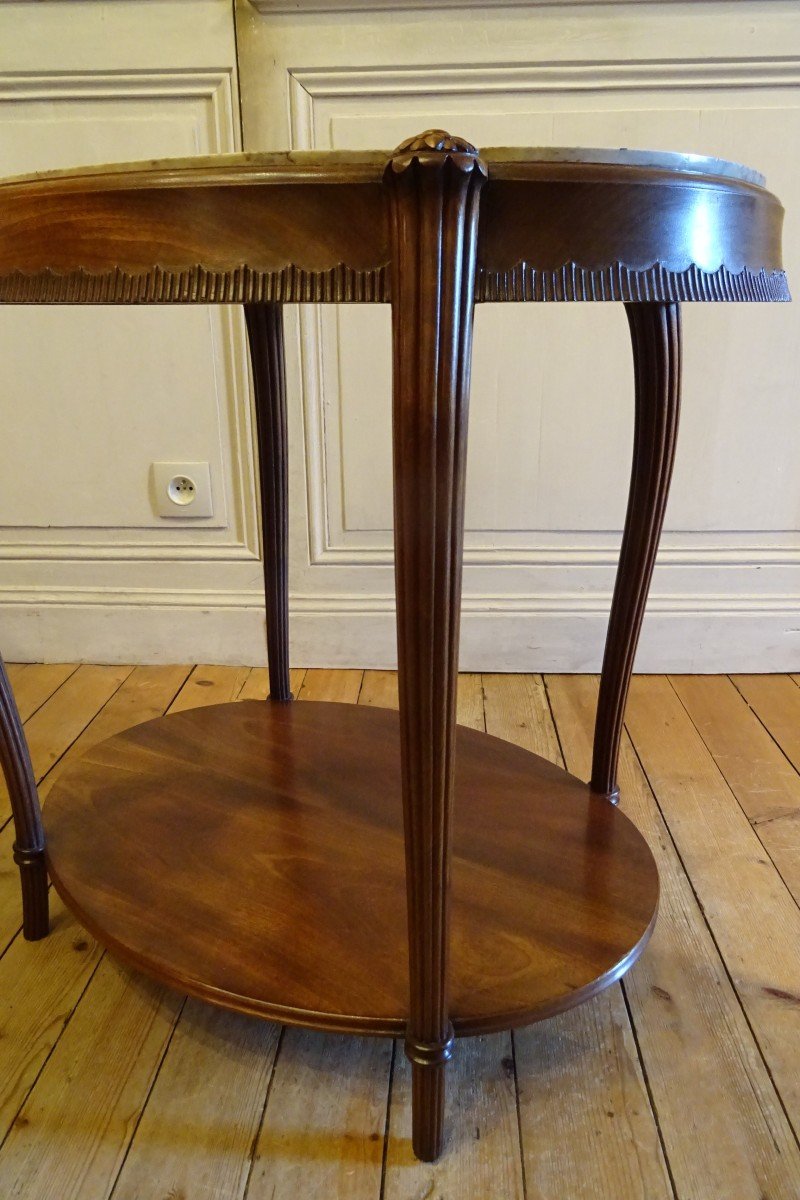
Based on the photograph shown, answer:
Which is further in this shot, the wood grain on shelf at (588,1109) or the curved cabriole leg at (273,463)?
the curved cabriole leg at (273,463)

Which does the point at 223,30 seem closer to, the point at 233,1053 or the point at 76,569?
the point at 76,569

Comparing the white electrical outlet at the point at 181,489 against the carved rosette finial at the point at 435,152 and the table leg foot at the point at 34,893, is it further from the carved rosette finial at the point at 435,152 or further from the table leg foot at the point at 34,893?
the carved rosette finial at the point at 435,152

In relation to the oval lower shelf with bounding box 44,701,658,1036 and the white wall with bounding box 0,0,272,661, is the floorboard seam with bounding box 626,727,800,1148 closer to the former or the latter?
the oval lower shelf with bounding box 44,701,658,1036

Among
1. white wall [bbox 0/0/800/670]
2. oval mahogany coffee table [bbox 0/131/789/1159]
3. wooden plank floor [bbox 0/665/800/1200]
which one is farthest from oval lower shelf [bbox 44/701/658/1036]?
white wall [bbox 0/0/800/670]

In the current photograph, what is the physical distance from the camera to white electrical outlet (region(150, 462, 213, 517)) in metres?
1.46

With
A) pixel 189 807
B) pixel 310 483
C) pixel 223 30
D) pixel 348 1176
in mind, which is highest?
pixel 223 30

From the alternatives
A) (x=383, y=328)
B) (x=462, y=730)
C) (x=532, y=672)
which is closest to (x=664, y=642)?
(x=532, y=672)

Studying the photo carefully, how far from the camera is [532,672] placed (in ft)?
5.07

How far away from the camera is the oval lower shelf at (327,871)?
2.24ft

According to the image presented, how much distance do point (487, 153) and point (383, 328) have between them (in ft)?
3.01

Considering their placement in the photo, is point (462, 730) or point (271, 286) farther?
point (462, 730)

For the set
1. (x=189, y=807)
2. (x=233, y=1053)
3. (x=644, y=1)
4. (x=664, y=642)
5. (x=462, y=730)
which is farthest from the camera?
(x=664, y=642)

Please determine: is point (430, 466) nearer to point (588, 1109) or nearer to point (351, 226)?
point (351, 226)

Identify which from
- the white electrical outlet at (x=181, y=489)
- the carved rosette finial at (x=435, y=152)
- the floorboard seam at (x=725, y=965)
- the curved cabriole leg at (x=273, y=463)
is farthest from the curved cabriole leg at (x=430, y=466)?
the white electrical outlet at (x=181, y=489)
